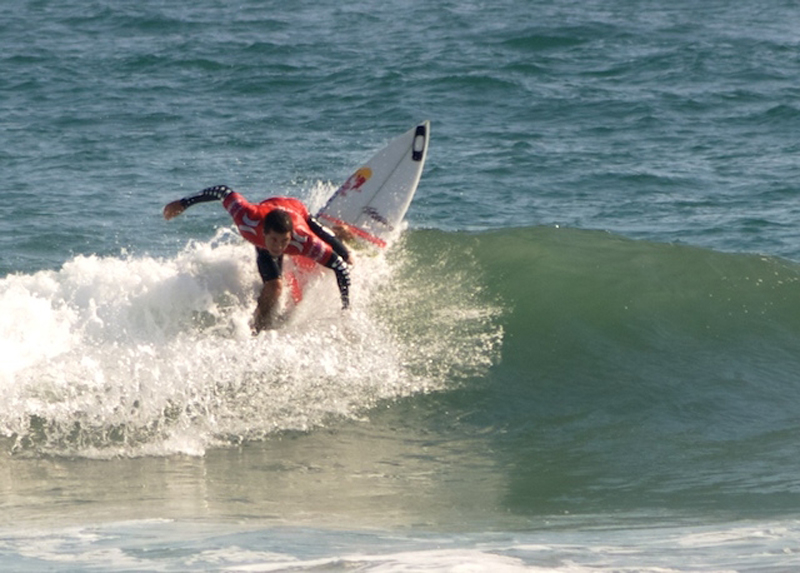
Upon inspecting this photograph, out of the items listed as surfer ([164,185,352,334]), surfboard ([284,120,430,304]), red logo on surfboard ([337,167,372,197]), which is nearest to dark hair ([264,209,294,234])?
surfer ([164,185,352,334])

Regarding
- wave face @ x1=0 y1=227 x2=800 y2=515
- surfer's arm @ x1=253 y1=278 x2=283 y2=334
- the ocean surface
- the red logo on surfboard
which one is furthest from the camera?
the red logo on surfboard

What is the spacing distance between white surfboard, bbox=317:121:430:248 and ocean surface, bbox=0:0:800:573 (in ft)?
1.11

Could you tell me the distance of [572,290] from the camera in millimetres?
9969

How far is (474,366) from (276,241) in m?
1.78

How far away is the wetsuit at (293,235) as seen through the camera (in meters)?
8.20

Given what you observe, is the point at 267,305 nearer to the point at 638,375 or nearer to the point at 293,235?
the point at 293,235

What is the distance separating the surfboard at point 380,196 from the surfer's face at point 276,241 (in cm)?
179

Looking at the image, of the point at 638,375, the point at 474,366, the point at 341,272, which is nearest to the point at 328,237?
the point at 341,272

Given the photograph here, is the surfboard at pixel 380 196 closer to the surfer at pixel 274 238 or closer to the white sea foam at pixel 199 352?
the white sea foam at pixel 199 352

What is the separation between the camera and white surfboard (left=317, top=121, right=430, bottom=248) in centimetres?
1022

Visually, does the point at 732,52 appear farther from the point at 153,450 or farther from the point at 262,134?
the point at 153,450

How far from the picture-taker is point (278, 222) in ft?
26.0

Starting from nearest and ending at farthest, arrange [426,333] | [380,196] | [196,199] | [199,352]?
[199,352], [196,199], [426,333], [380,196]

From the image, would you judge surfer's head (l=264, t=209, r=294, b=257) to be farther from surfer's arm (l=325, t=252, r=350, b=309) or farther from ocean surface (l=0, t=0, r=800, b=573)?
ocean surface (l=0, t=0, r=800, b=573)
